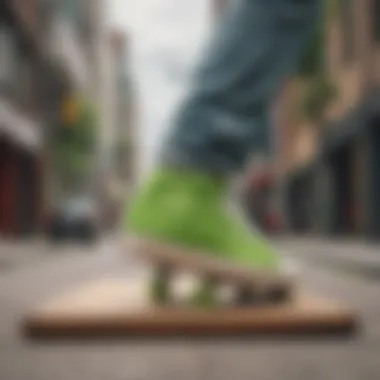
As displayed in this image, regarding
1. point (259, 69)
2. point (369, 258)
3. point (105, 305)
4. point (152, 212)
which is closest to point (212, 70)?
point (259, 69)

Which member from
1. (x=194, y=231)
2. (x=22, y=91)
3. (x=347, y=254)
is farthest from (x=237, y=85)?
(x=22, y=91)

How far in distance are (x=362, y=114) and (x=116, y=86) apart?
33 cm

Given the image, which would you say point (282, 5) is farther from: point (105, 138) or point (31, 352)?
point (31, 352)

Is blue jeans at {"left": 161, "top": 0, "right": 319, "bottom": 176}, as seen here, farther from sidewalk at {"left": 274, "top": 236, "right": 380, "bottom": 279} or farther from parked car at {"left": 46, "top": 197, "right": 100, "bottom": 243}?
parked car at {"left": 46, "top": 197, "right": 100, "bottom": 243}

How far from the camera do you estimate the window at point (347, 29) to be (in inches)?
31.3

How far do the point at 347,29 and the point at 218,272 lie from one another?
272mm

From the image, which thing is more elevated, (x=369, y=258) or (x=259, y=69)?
(x=259, y=69)

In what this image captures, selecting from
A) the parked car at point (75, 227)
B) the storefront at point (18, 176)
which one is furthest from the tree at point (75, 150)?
the parked car at point (75, 227)

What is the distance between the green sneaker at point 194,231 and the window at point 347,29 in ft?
0.66

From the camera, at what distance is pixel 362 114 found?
112 centimetres

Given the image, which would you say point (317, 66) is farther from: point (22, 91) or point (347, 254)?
point (22, 91)

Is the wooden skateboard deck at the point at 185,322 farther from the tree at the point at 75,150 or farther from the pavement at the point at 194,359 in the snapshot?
the tree at the point at 75,150

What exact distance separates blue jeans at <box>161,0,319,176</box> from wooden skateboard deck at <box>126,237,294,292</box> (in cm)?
9

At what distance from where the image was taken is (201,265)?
3.26 feet
